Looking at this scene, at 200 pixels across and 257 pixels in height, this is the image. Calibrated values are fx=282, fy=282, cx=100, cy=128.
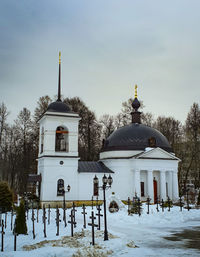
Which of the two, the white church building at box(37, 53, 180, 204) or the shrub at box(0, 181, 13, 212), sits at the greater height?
the white church building at box(37, 53, 180, 204)

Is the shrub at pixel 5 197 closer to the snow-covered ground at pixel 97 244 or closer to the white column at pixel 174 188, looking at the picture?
the snow-covered ground at pixel 97 244

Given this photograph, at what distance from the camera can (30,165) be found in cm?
3891

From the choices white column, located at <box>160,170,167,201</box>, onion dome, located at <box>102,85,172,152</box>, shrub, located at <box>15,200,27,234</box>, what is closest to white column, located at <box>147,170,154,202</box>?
white column, located at <box>160,170,167,201</box>

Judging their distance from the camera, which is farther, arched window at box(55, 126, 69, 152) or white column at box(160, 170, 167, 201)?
white column at box(160, 170, 167, 201)

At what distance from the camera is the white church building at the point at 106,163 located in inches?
1091

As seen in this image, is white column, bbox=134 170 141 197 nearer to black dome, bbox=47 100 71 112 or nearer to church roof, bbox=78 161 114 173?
church roof, bbox=78 161 114 173

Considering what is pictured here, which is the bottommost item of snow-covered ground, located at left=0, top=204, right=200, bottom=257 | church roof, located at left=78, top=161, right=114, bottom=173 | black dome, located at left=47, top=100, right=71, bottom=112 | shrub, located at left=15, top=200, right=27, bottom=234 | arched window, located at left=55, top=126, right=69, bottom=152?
snow-covered ground, located at left=0, top=204, right=200, bottom=257

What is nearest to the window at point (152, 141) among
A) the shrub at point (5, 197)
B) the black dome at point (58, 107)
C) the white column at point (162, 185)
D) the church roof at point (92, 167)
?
the white column at point (162, 185)

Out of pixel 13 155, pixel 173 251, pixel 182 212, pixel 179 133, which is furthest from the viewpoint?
pixel 179 133

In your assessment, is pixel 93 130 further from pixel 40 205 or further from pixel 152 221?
pixel 152 221

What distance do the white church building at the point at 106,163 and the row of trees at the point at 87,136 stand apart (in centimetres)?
787

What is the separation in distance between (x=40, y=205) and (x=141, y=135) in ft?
45.3

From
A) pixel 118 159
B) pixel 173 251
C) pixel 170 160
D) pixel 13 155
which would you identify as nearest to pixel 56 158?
pixel 118 159

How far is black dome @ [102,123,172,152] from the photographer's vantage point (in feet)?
106
